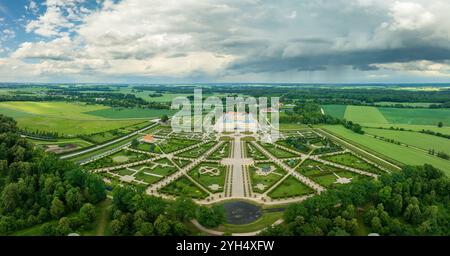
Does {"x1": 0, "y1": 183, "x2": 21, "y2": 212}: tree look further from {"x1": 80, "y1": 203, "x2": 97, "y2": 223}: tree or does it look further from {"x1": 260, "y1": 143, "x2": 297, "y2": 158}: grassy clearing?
{"x1": 260, "y1": 143, "x2": 297, "y2": 158}: grassy clearing

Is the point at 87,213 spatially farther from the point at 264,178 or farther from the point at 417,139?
the point at 417,139

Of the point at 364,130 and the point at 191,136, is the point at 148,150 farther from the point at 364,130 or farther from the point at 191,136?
the point at 364,130

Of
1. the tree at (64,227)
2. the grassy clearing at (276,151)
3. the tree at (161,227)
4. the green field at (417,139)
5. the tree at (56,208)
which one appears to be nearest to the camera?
the tree at (161,227)

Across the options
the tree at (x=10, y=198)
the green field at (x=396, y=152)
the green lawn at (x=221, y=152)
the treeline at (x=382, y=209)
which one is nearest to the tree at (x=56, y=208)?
the tree at (x=10, y=198)

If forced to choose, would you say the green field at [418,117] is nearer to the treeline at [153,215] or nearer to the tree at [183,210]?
the treeline at [153,215]

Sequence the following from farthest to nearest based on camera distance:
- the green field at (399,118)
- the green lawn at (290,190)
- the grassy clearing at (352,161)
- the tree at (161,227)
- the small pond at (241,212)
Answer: the green field at (399,118) < the grassy clearing at (352,161) < the green lawn at (290,190) < the small pond at (241,212) < the tree at (161,227)
